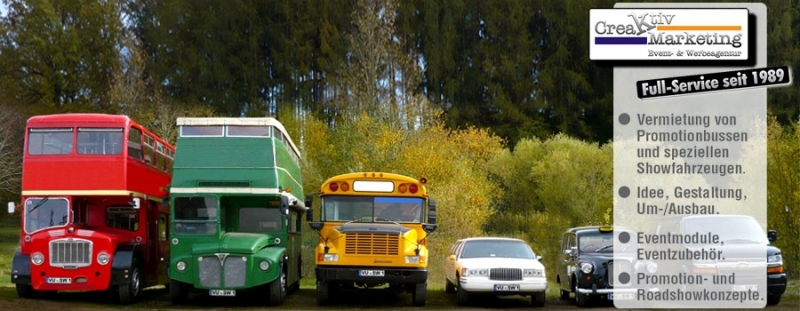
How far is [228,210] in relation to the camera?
877 inches

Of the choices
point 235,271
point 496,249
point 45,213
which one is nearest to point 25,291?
point 45,213

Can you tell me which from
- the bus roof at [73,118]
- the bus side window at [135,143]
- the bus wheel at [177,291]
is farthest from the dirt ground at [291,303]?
the bus roof at [73,118]

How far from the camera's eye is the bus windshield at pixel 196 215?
21562 mm

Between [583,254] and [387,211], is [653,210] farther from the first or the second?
[387,211]

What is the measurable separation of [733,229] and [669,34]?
5.88 meters

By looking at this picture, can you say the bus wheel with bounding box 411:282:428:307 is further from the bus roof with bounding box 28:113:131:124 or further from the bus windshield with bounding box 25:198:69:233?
the bus windshield with bounding box 25:198:69:233

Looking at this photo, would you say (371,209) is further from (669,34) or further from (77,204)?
(669,34)

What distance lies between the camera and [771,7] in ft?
232

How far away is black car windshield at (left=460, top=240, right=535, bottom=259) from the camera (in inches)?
890

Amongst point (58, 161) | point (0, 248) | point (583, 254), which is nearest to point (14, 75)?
point (0, 248)

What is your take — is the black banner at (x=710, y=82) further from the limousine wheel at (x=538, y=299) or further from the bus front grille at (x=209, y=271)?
the bus front grille at (x=209, y=271)

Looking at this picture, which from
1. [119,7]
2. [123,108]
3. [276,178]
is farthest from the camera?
[119,7]

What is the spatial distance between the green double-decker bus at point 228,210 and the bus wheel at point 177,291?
0.07 ft

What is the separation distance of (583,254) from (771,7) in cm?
5430
